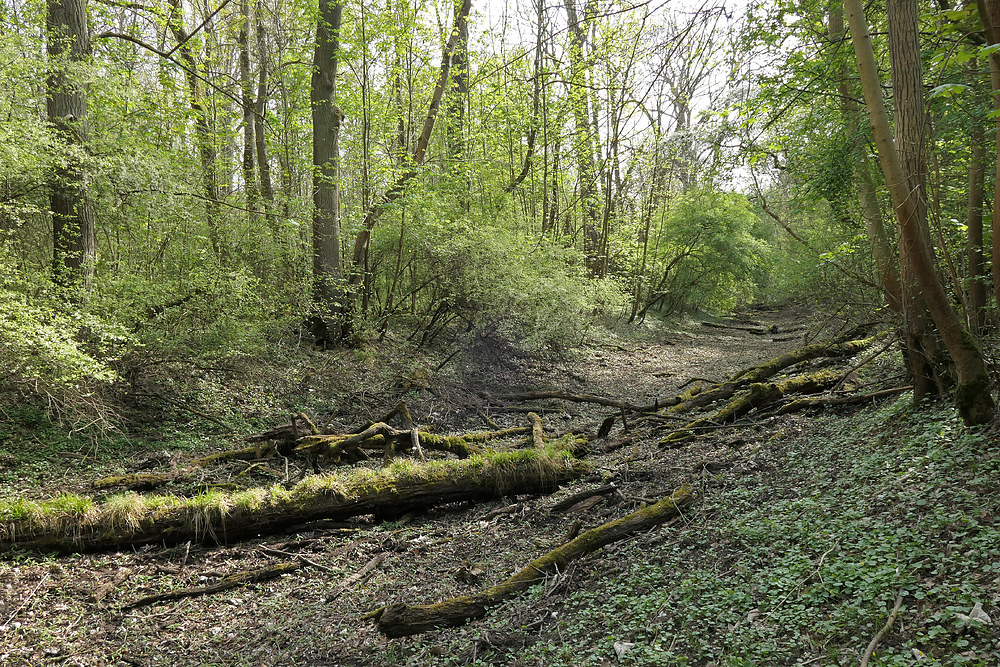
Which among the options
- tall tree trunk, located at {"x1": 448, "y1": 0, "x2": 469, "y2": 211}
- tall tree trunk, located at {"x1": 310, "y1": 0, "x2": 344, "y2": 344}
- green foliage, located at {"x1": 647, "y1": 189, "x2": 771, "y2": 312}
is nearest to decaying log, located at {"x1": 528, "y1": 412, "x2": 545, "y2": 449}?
tall tree trunk, located at {"x1": 310, "y1": 0, "x2": 344, "y2": 344}

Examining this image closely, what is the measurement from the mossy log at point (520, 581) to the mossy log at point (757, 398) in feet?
8.17

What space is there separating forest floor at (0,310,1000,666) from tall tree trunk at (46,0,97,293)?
212 cm

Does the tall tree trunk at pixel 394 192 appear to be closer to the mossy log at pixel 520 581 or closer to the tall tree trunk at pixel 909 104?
the mossy log at pixel 520 581

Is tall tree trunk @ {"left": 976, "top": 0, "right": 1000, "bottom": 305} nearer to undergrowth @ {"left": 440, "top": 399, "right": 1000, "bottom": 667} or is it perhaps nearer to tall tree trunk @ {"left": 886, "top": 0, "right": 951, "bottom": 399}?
tall tree trunk @ {"left": 886, "top": 0, "right": 951, "bottom": 399}

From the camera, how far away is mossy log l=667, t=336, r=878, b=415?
8.71 m

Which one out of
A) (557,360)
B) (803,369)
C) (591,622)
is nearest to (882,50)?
(803,369)

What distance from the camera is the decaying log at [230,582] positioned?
4.34m

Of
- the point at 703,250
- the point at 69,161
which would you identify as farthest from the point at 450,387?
the point at 703,250

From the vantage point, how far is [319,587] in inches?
179

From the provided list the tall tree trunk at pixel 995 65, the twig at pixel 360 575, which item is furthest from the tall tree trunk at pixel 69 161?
the tall tree trunk at pixel 995 65

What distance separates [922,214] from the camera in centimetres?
430

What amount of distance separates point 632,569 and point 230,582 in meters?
3.28

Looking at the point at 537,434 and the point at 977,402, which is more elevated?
the point at 977,402

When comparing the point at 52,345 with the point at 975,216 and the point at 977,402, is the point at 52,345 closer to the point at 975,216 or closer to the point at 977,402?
the point at 977,402
